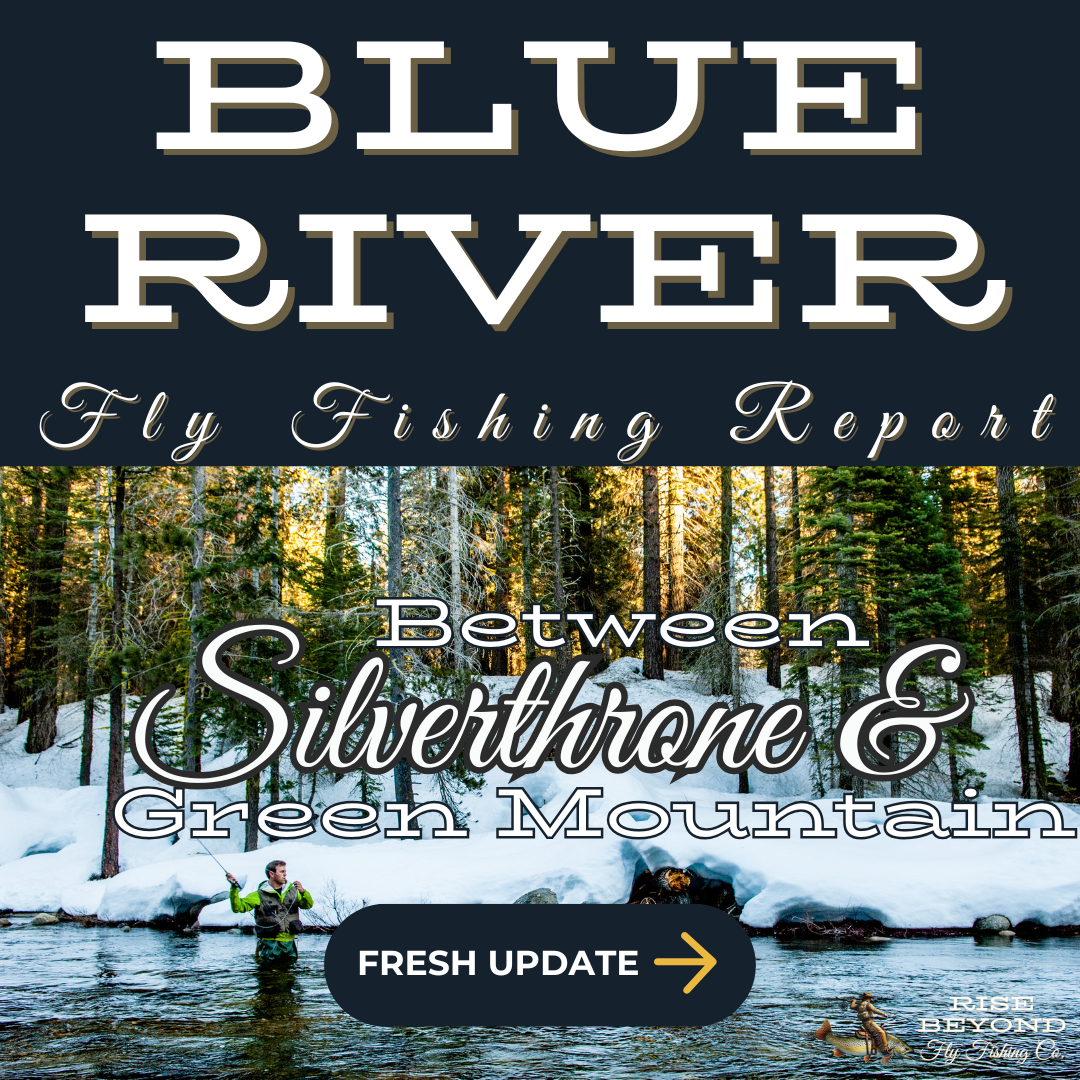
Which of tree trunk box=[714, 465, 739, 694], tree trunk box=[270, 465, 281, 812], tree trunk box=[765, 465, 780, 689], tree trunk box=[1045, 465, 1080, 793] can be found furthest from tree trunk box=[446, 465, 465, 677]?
tree trunk box=[1045, 465, 1080, 793]

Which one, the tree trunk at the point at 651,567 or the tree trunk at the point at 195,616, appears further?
the tree trunk at the point at 651,567

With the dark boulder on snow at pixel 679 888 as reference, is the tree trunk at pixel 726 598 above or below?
above

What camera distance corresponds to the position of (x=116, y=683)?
16.3 metres

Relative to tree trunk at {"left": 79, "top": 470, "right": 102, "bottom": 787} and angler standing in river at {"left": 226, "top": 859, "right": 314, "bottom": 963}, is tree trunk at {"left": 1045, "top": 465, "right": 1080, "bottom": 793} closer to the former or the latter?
angler standing in river at {"left": 226, "top": 859, "right": 314, "bottom": 963}

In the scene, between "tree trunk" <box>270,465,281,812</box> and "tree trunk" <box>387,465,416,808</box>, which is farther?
"tree trunk" <box>270,465,281,812</box>

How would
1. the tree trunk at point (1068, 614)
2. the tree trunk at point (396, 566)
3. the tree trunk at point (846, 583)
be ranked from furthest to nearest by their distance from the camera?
the tree trunk at point (1068, 614)
the tree trunk at point (846, 583)
the tree trunk at point (396, 566)

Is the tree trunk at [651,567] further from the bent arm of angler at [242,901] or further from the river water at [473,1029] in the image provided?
the bent arm of angler at [242,901]

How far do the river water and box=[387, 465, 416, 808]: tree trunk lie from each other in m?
3.20

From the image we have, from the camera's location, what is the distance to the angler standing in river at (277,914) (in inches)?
366

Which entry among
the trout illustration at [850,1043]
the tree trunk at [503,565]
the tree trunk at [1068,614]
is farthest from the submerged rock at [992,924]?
the tree trunk at [503,565]

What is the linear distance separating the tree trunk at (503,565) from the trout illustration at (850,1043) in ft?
38.5

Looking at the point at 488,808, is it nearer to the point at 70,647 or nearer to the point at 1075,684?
the point at 70,647

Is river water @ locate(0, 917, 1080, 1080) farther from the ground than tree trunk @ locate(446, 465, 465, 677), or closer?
closer

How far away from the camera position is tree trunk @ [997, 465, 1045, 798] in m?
→ 19.2
